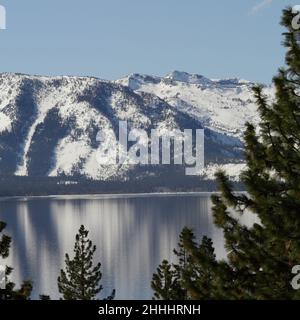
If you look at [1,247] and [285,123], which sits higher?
[285,123]

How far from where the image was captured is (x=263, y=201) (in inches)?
612

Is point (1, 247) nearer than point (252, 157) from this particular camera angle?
No

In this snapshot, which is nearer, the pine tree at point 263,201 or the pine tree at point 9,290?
the pine tree at point 263,201

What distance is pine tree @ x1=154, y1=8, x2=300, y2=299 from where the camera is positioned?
51.9 ft

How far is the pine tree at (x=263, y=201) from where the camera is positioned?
51.9 feet

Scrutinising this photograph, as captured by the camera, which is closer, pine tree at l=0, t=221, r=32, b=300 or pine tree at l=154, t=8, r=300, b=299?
pine tree at l=154, t=8, r=300, b=299

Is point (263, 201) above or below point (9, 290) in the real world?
above

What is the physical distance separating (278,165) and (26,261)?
574 ft

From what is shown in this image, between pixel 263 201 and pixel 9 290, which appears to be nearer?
pixel 263 201

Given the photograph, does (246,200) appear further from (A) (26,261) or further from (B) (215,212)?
(A) (26,261)
